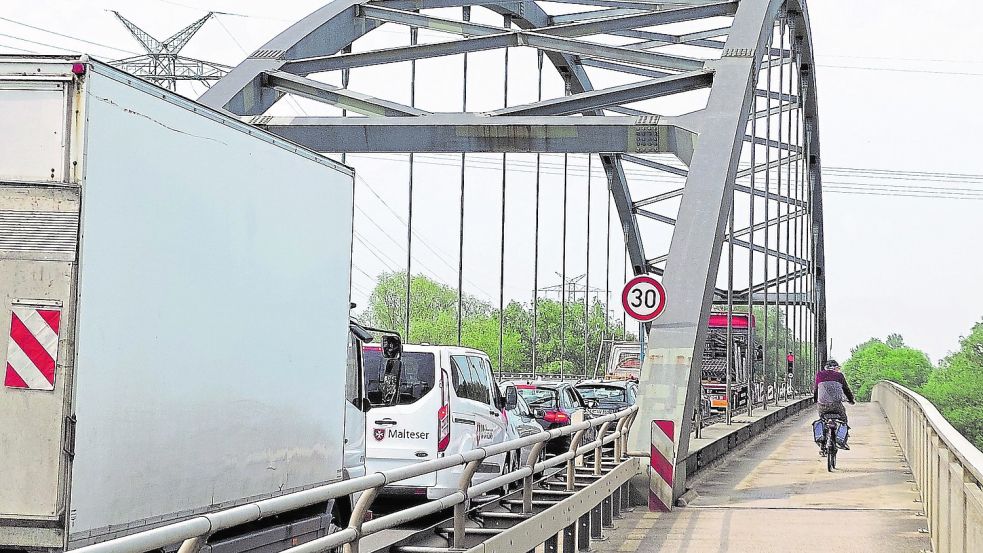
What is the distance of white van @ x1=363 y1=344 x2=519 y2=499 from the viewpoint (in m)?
12.8

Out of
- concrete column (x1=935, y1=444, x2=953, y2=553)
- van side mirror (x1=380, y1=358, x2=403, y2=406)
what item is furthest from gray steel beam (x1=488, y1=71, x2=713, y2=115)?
concrete column (x1=935, y1=444, x2=953, y2=553)

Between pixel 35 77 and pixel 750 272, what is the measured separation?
87.4 ft

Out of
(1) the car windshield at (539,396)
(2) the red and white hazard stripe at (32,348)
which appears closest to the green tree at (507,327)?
(1) the car windshield at (539,396)

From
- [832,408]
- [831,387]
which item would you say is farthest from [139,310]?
[832,408]

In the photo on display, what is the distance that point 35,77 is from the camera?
5.65 metres

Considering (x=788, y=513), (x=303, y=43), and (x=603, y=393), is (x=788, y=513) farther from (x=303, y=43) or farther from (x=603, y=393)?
(x=303, y=43)

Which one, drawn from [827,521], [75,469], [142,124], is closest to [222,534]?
[75,469]

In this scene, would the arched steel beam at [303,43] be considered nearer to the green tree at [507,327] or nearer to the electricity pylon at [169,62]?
the electricity pylon at [169,62]

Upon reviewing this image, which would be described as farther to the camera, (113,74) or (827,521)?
(827,521)

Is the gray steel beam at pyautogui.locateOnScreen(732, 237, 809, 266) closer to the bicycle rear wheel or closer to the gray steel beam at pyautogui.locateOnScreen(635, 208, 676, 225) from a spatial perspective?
the gray steel beam at pyautogui.locateOnScreen(635, 208, 676, 225)

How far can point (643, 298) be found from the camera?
1688 cm

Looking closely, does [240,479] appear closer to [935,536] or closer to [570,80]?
[935,536]

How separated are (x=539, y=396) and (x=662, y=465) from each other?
856 cm

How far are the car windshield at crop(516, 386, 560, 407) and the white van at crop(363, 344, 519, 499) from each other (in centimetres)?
878
